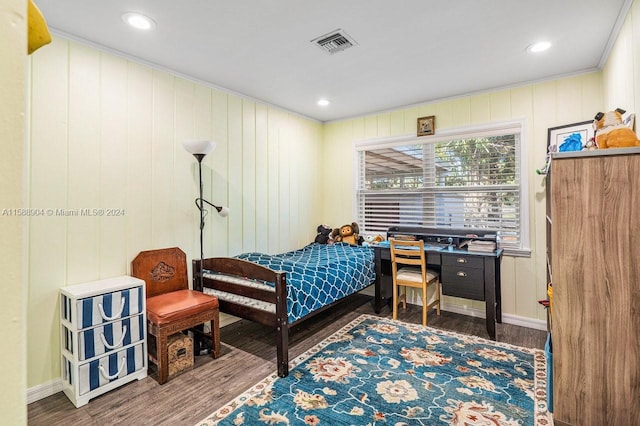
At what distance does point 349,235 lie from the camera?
→ 4523mm

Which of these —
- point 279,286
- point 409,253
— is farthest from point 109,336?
point 409,253

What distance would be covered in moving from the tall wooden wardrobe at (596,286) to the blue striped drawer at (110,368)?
2680 millimetres

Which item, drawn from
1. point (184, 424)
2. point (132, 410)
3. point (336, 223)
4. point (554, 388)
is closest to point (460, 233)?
point (336, 223)

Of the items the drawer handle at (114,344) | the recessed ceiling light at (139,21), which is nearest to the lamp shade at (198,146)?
the recessed ceiling light at (139,21)

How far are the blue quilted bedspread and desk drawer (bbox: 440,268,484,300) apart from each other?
866 mm

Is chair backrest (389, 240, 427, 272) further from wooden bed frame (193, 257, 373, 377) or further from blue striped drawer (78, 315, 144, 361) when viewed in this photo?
blue striped drawer (78, 315, 144, 361)

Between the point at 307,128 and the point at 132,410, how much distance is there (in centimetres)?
372

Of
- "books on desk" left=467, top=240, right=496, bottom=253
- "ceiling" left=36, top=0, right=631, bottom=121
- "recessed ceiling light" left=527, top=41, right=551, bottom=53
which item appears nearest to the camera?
"ceiling" left=36, top=0, right=631, bottom=121

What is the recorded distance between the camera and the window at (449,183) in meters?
3.51

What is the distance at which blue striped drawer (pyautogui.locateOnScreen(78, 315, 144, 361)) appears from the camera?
214cm

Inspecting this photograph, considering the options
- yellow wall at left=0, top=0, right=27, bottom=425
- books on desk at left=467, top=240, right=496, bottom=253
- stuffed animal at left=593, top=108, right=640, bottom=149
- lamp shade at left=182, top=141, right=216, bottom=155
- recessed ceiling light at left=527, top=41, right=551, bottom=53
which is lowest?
books on desk at left=467, top=240, right=496, bottom=253

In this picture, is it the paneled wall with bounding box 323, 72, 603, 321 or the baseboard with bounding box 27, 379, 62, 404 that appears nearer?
the baseboard with bounding box 27, 379, 62, 404

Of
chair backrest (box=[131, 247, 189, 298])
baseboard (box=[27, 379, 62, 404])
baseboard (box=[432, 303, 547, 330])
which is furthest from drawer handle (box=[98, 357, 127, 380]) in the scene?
baseboard (box=[432, 303, 547, 330])

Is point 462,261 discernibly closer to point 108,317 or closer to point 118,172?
point 108,317
